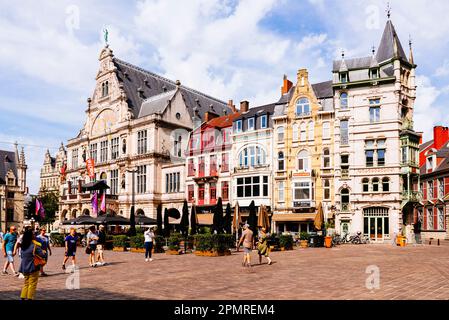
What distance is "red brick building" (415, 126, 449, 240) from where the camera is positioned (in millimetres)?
46594

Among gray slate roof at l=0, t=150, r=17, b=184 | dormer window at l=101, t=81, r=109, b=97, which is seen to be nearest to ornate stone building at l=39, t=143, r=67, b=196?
gray slate roof at l=0, t=150, r=17, b=184

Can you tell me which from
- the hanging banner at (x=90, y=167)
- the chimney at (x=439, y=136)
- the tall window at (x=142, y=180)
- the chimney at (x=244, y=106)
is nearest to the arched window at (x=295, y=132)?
the chimney at (x=244, y=106)

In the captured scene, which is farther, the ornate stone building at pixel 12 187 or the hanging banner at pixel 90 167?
the ornate stone building at pixel 12 187

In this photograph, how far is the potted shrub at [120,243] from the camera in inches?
1160

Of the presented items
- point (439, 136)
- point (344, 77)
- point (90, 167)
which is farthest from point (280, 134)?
point (90, 167)

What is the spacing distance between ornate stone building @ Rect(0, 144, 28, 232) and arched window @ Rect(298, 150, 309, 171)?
188 feet

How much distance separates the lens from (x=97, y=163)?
60.5m

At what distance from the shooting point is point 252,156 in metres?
45.6

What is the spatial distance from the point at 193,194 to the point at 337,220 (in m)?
16.8

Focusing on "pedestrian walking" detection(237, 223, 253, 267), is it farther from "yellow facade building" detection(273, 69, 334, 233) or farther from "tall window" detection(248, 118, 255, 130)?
"tall window" detection(248, 118, 255, 130)

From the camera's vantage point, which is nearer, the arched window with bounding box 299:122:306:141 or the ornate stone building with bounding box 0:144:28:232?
the arched window with bounding box 299:122:306:141

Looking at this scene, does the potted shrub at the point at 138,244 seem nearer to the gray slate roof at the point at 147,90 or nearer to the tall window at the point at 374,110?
the tall window at the point at 374,110

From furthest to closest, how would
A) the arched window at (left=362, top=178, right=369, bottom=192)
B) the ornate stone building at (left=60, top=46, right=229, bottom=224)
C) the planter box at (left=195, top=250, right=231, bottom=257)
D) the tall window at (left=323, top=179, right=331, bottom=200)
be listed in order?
the ornate stone building at (left=60, top=46, right=229, bottom=224)
the tall window at (left=323, top=179, right=331, bottom=200)
the arched window at (left=362, top=178, right=369, bottom=192)
the planter box at (left=195, top=250, right=231, bottom=257)
